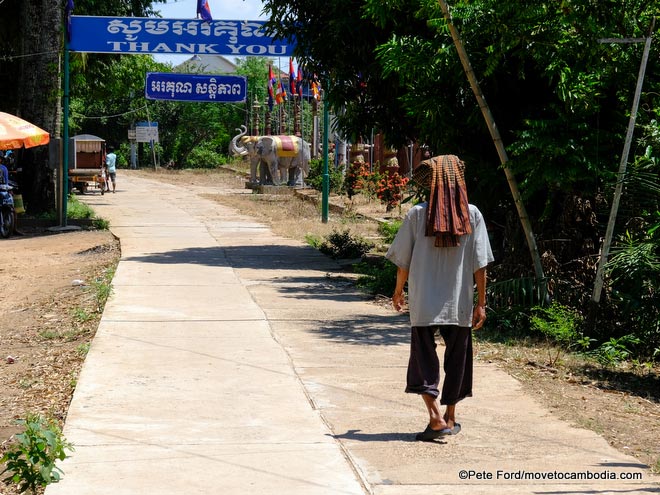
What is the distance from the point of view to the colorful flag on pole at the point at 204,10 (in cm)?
2158

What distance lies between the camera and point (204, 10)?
2169 centimetres

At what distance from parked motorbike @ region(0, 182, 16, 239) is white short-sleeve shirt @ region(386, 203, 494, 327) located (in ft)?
54.1

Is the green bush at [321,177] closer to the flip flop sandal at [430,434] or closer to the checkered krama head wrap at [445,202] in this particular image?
the checkered krama head wrap at [445,202]

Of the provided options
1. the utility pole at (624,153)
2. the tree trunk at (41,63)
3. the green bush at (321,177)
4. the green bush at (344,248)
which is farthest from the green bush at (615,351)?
the green bush at (321,177)

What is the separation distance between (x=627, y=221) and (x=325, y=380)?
355cm

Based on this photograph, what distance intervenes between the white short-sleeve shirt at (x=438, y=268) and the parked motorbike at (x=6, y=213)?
1648cm

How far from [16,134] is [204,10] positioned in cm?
521

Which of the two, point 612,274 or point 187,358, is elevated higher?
point 612,274

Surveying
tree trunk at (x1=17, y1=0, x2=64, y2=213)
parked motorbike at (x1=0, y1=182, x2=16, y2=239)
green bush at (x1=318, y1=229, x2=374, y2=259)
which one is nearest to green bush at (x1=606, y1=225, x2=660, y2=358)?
green bush at (x1=318, y1=229, x2=374, y2=259)

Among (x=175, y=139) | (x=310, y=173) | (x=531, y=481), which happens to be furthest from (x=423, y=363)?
(x=175, y=139)

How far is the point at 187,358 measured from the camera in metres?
8.59

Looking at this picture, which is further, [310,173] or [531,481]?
[310,173]

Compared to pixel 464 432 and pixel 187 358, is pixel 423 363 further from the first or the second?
pixel 187 358

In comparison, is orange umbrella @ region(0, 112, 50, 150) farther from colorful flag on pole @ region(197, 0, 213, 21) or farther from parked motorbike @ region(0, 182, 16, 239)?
colorful flag on pole @ region(197, 0, 213, 21)
